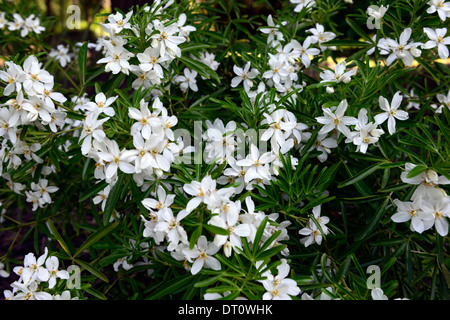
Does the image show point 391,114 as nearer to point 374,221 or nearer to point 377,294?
point 374,221

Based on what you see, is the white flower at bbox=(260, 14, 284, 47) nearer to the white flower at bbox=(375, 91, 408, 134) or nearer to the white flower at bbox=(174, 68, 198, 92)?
the white flower at bbox=(174, 68, 198, 92)

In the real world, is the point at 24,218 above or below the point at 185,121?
below

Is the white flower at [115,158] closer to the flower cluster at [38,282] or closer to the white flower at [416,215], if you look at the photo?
the flower cluster at [38,282]

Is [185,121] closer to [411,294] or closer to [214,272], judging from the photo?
[214,272]

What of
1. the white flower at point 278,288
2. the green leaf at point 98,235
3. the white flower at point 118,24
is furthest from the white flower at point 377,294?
the white flower at point 118,24
